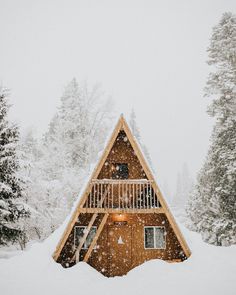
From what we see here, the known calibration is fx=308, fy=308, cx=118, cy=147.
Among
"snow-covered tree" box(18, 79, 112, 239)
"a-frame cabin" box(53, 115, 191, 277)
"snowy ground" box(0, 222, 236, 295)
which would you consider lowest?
"snowy ground" box(0, 222, 236, 295)

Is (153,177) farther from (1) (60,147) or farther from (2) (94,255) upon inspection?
(1) (60,147)

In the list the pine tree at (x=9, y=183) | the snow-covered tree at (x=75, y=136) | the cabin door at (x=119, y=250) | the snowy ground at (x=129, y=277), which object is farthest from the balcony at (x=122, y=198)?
the snow-covered tree at (x=75, y=136)

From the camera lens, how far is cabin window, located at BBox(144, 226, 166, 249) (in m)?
15.5

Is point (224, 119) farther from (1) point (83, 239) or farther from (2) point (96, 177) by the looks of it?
(1) point (83, 239)

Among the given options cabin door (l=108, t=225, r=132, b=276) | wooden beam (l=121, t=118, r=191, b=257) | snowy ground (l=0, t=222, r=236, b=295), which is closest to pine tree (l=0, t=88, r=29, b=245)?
snowy ground (l=0, t=222, r=236, b=295)

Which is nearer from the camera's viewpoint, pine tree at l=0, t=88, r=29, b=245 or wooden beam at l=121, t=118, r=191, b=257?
wooden beam at l=121, t=118, r=191, b=257

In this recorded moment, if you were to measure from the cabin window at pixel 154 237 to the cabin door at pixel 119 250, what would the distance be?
0.86 meters

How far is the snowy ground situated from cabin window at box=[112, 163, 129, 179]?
4.51 meters

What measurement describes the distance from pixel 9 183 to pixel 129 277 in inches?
285

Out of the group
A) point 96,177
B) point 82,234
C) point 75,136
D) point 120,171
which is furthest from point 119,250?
point 75,136

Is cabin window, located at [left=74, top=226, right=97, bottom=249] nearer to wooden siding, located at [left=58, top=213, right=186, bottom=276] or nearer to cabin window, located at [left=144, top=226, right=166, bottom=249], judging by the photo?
wooden siding, located at [left=58, top=213, right=186, bottom=276]

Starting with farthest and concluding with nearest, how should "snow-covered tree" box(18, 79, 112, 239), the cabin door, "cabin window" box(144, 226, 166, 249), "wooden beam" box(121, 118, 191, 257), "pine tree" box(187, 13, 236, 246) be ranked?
"snow-covered tree" box(18, 79, 112, 239) < "pine tree" box(187, 13, 236, 246) < "cabin window" box(144, 226, 166, 249) < the cabin door < "wooden beam" box(121, 118, 191, 257)

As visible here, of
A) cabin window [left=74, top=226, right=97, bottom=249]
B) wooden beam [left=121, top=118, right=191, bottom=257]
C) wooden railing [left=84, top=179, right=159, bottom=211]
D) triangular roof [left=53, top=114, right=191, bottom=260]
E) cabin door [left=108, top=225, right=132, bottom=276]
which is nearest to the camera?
triangular roof [left=53, top=114, right=191, bottom=260]

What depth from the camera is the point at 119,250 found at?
15570 millimetres
